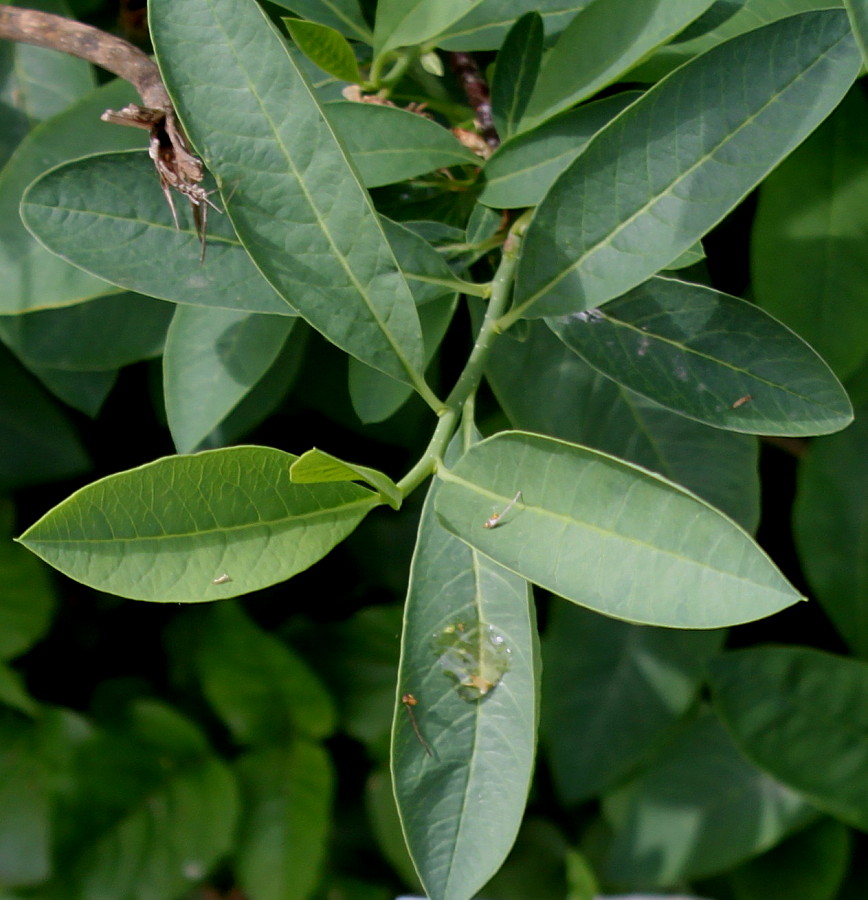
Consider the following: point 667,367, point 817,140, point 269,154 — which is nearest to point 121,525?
point 269,154

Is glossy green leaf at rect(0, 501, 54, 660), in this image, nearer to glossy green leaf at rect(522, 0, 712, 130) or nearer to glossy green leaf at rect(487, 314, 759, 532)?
glossy green leaf at rect(487, 314, 759, 532)

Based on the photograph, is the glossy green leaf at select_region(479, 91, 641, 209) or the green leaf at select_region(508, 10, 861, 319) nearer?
the green leaf at select_region(508, 10, 861, 319)

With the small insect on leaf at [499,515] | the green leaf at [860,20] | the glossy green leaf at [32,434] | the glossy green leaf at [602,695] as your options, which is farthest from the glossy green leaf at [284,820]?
the green leaf at [860,20]

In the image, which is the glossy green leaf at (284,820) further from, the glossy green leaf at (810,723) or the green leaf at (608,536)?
the green leaf at (608,536)

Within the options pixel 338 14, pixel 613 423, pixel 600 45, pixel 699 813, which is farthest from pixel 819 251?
pixel 699 813

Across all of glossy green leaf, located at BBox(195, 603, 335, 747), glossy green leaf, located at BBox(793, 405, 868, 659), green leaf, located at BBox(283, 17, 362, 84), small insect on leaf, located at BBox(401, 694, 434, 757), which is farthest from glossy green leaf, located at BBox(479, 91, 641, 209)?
glossy green leaf, located at BBox(195, 603, 335, 747)
